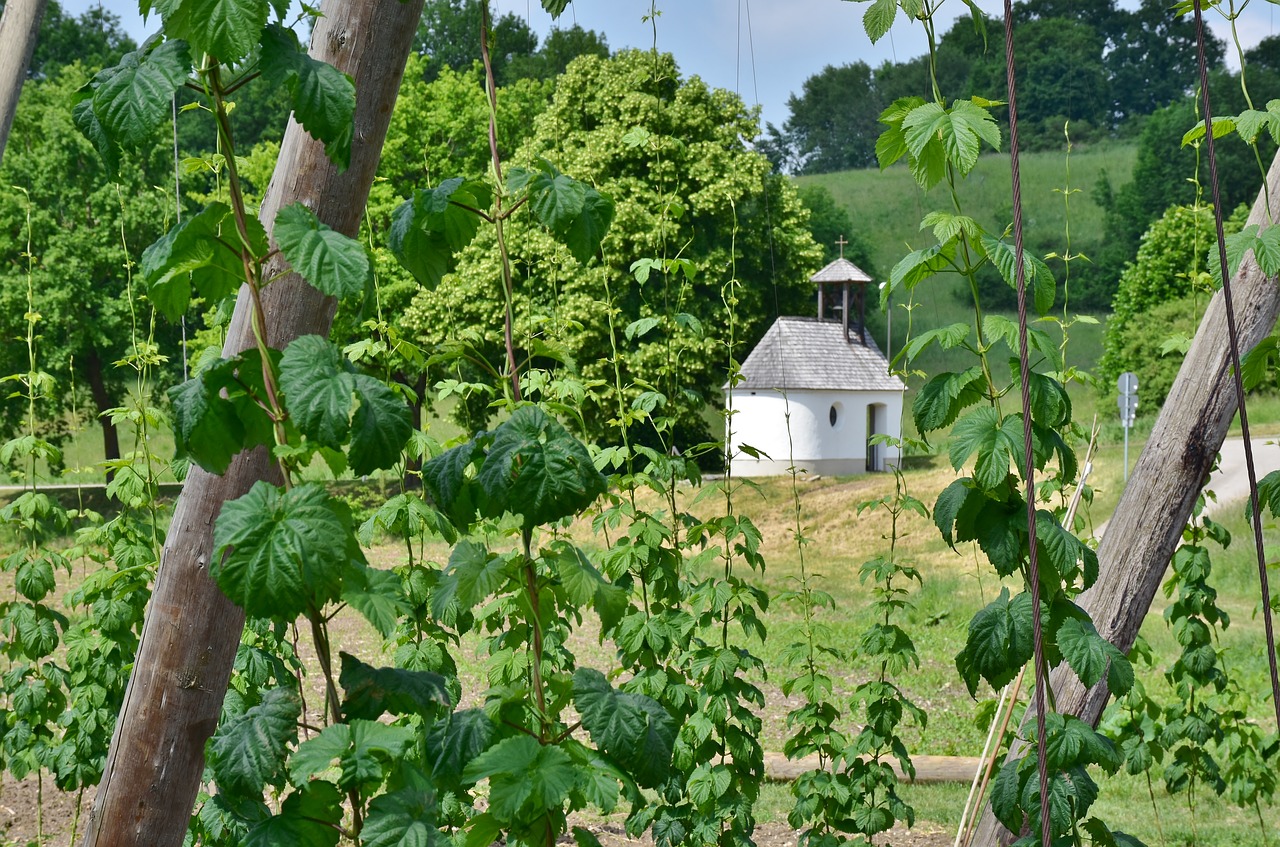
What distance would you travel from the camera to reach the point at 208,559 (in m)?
1.64

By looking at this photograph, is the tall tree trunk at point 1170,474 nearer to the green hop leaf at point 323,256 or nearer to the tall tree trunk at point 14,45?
the green hop leaf at point 323,256

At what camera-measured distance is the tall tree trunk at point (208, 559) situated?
5.29 feet

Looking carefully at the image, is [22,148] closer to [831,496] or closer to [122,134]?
[831,496]

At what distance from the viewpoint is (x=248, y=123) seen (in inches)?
1134

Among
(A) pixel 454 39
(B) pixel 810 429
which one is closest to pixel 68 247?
(A) pixel 454 39

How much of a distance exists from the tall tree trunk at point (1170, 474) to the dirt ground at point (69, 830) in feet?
6.35

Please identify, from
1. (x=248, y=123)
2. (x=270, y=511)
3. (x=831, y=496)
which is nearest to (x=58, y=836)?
(x=270, y=511)

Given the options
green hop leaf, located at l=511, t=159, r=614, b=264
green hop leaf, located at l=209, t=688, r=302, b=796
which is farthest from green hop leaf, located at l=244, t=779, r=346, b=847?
green hop leaf, located at l=511, t=159, r=614, b=264

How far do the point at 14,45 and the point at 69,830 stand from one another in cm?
290

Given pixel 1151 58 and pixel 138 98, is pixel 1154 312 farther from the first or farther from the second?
pixel 138 98

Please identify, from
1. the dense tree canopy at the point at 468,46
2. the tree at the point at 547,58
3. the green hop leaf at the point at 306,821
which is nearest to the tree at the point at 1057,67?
the tree at the point at 547,58

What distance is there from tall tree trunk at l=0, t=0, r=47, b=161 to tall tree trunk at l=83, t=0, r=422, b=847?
5.44 ft

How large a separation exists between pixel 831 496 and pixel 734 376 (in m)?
12.0

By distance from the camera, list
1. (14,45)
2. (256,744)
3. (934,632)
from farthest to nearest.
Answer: (934,632)
(14,45)
(256,744)
